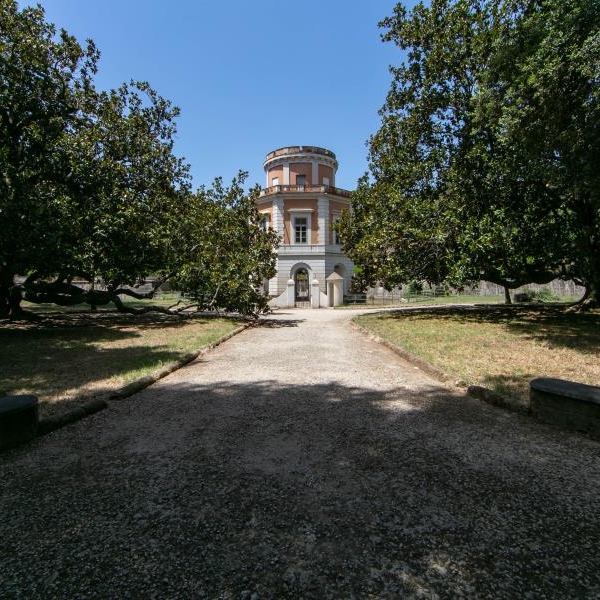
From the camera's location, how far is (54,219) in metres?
10.3

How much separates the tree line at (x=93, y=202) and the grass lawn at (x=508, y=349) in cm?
805

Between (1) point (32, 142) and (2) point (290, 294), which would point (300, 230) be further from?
(1) point (32, 142)

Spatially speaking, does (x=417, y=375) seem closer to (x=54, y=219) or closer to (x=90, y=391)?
(x=90, y=391)

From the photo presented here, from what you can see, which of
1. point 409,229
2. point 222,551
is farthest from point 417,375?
point 409,229

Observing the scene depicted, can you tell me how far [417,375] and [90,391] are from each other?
17.1ft

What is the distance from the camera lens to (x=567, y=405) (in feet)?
13.4

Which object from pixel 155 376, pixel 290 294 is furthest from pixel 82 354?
pixel 290 294

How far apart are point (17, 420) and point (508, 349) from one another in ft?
27.2

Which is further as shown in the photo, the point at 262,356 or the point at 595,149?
the point at 262,356

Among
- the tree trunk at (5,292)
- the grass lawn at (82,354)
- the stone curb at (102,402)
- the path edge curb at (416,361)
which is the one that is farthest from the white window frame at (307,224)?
the stone curb at (102,402)

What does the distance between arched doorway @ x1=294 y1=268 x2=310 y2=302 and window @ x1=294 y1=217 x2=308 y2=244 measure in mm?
2603

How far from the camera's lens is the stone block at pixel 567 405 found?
154 inches

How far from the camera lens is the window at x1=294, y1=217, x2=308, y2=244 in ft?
111

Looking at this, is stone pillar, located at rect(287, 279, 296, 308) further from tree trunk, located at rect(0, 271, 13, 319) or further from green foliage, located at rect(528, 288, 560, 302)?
tree trunk, located at rect(0, 271, 13, 319)
